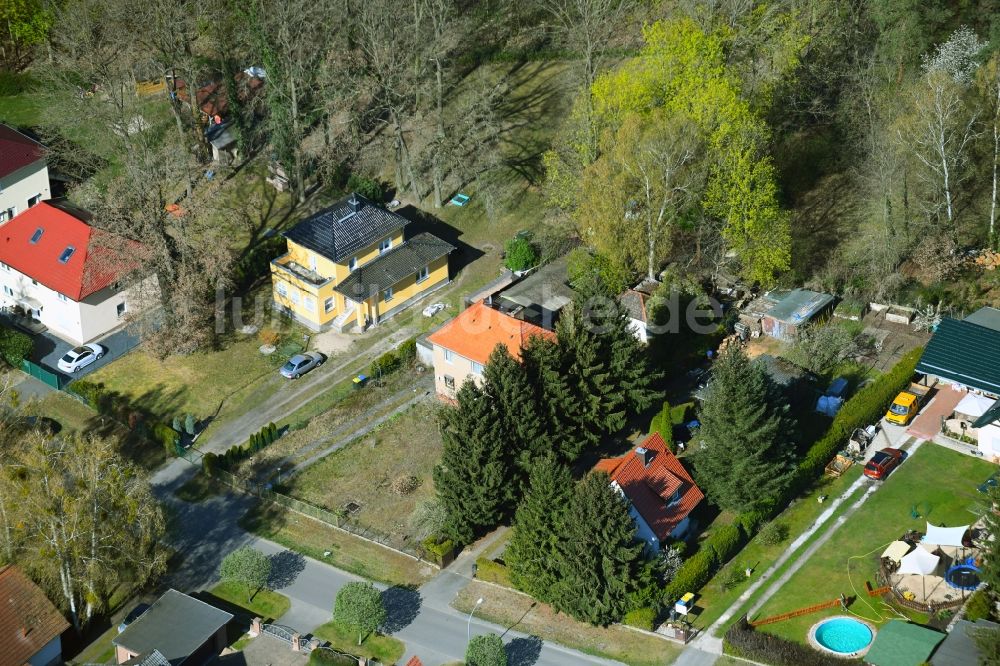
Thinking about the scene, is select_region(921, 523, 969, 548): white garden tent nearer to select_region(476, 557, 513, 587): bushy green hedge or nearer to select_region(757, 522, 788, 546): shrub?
select_region(757, 522, 788, 546): shrub

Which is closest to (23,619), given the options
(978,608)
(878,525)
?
(878,525)

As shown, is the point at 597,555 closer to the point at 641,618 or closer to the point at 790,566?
the point at 641,618

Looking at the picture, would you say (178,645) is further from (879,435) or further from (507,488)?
(879,435)

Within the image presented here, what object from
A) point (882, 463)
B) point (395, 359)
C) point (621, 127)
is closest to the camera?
point (882, 463)

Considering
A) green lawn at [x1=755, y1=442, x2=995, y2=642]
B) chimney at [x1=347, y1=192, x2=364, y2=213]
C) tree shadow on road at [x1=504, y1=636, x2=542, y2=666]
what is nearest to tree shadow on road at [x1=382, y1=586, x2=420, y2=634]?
tree shadow on road at [x1=504, y1=636, x2=542, y2=666]

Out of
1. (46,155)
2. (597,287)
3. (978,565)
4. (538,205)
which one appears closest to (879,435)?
(978,565)

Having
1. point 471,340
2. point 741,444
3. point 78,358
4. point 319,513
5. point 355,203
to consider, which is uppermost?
point 355,203

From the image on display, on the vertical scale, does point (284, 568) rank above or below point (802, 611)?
below
